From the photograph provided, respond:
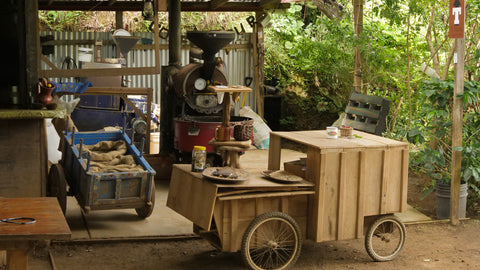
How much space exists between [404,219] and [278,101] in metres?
6.51

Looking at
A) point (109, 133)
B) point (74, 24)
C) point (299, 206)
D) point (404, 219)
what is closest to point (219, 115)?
point (109, 133)

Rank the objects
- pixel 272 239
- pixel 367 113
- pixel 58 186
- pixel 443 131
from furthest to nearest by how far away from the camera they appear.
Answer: pixel 367 113
pixel 443 131
pixel 58 186
pixel 272 239

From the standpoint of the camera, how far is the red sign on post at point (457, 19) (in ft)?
26.1

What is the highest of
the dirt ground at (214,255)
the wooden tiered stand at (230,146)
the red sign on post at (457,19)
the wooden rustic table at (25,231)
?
the red sign on post at (457,19)

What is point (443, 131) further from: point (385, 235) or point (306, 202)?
point (306, 202)

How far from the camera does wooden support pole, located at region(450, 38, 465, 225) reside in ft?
26.7

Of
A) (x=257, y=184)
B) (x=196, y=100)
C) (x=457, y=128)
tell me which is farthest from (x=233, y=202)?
(x=196, y=100)

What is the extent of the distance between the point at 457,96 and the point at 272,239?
11.5ft

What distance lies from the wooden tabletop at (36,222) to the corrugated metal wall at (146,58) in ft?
29.9

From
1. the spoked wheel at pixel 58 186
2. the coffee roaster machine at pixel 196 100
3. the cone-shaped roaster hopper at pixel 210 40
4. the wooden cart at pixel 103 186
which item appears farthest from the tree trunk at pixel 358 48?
the spoked wheel at pixel 58 186

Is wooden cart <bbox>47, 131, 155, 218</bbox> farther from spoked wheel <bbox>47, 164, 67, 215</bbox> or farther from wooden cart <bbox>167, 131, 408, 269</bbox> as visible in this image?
wooden cart <bbox>167, 131, 408, 269</bbox>

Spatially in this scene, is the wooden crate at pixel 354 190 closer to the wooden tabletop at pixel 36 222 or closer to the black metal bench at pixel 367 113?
the black metal bench at pixel 367 113

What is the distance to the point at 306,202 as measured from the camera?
6.48 meters

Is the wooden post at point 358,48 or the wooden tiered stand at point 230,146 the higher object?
the wooden post at point 358,48
